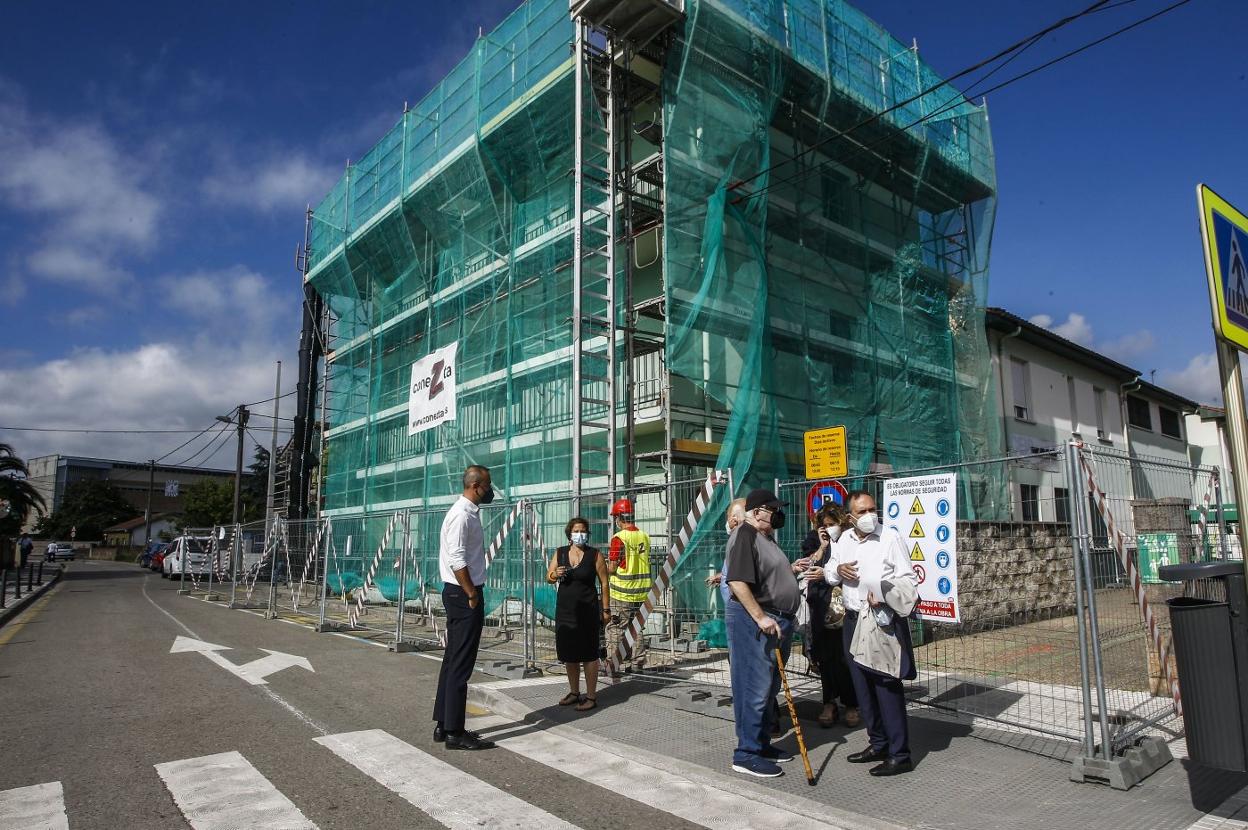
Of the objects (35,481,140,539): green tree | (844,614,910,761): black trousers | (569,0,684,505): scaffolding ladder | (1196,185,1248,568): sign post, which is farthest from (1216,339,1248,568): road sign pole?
(35,481,140,539): green tree

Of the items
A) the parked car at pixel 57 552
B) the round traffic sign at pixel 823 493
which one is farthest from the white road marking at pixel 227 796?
the parked car at pixel 57 552

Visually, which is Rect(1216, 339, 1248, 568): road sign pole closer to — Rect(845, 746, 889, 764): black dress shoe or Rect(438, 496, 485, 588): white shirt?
Rect(845, 746, 889, 764): black dress shoe

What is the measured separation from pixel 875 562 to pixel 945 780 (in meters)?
1.39

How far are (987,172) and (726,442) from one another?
11349 millimetres

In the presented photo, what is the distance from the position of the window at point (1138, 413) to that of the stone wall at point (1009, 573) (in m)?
16.1

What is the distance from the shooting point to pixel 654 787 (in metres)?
4.85

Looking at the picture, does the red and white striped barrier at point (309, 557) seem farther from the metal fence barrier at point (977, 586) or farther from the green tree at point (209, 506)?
the green tree at point (209, 506)

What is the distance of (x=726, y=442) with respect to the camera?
40.2ft

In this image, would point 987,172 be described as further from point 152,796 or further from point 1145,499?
point 152,796

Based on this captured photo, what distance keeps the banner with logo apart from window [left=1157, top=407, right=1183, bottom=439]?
26056mm

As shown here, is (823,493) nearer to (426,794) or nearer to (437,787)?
(437,787)

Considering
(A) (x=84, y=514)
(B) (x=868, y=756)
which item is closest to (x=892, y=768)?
(B) (x=868, y=756)

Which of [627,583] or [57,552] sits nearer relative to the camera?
[627,583]

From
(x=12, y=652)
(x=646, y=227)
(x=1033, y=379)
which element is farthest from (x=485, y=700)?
(x=1033, y=379)
